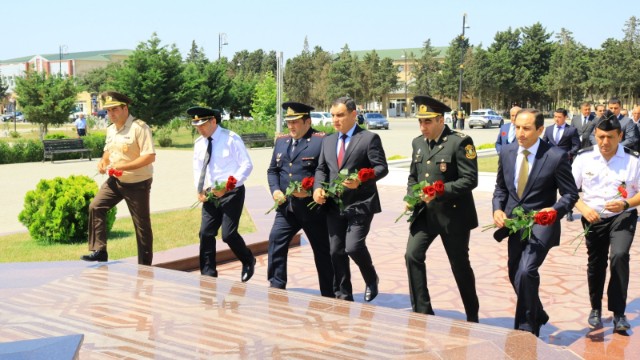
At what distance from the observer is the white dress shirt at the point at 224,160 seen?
6.28 metres

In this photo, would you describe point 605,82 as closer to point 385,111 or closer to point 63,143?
point 385,111

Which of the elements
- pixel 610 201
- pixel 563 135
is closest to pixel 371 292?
pixel 610 201

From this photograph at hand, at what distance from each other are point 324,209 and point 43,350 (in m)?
3.10

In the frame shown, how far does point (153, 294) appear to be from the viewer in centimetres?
464

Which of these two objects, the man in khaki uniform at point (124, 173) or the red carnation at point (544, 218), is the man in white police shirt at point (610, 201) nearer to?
the red carnation at point (544, 218)

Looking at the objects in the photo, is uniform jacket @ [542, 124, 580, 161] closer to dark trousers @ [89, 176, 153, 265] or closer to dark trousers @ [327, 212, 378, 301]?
dark trousers @ [327, 212, 378, 301]

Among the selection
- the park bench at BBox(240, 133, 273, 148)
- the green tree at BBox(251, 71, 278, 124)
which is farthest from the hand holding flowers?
the green tree at BBox(251, 71, 278, 124)

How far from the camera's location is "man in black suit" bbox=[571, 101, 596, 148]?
37.8 feet

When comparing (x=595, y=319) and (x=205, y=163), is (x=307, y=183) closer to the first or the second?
(x=205, y=163)

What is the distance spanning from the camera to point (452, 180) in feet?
16.4

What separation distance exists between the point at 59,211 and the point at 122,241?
0.80m

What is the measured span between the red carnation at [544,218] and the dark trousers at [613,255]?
0.91 metres

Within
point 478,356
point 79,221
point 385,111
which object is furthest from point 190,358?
point 385,111

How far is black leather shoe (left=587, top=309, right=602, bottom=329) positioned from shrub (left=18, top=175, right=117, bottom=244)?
5.46 metres
